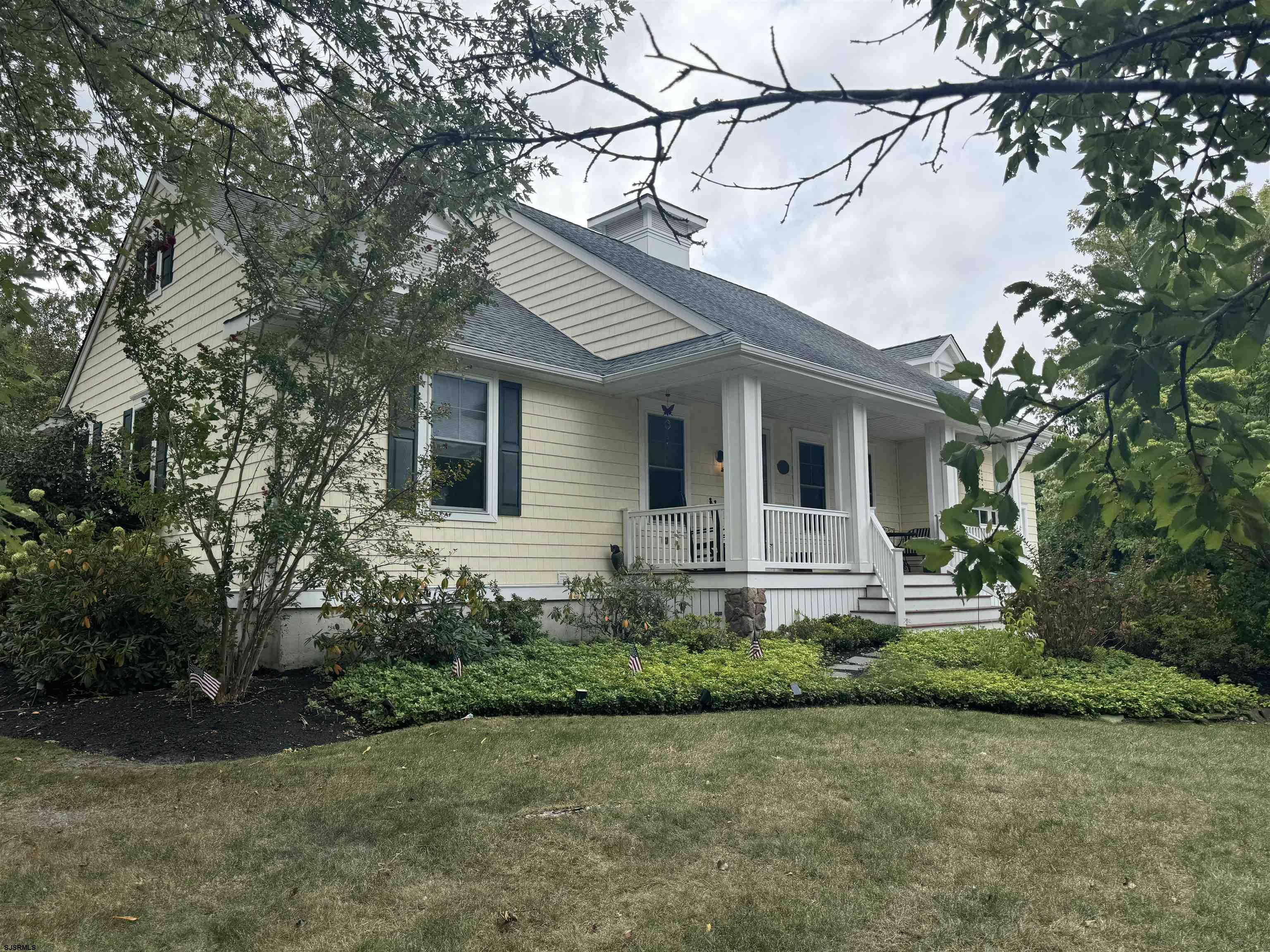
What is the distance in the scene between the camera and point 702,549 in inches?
444

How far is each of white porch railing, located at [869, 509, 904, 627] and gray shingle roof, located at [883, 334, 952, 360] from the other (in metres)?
7.38

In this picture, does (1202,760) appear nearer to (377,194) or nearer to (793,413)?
(377,194)

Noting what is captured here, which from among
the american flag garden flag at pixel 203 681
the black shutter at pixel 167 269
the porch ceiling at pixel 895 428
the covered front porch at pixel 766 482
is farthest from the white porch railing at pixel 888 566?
the black shutter at pixel 167 269

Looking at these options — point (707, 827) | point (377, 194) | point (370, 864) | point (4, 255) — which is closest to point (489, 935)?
point (370, 864)

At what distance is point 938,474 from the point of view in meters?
14.7

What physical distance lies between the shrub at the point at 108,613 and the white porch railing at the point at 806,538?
651 cm

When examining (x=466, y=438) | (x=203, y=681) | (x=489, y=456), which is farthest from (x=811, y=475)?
(x=203, y=681)

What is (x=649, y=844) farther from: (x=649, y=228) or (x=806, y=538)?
(x=649, y=228)

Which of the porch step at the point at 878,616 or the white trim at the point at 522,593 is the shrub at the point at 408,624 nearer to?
the white trim at the point at 522,593

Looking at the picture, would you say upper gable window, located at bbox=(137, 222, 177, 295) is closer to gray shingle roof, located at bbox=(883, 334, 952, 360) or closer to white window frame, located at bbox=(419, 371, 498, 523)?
white window frame, located at bbox=(419, 371, 498, 523)

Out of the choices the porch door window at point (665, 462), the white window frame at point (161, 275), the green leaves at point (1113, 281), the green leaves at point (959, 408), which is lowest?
the green leaves at point (959, 408)

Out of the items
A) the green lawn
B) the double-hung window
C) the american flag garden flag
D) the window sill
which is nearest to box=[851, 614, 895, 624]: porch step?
the window sill

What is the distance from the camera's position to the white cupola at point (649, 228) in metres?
16.7

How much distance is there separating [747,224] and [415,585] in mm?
5158
